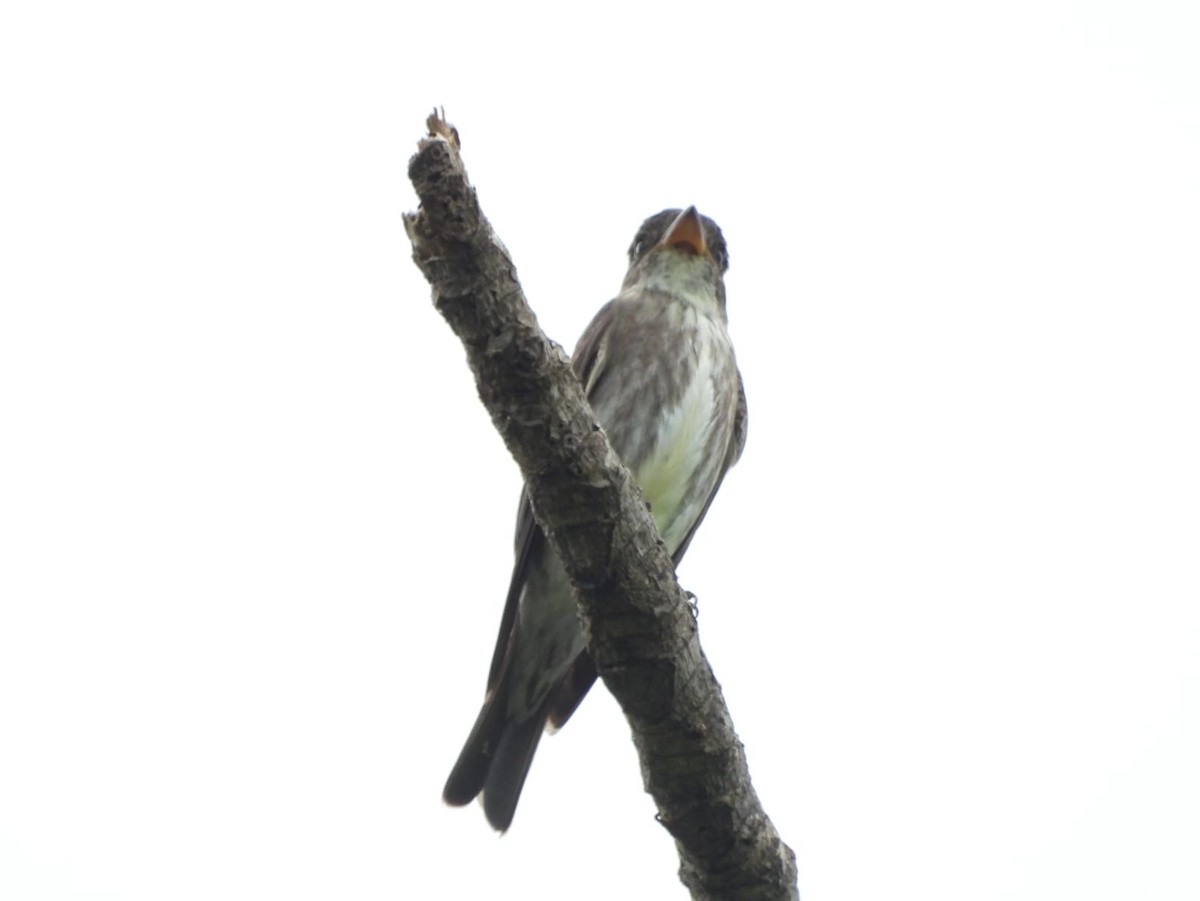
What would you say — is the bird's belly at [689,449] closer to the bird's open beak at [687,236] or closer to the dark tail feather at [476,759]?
the bird's open beak at [687,236]

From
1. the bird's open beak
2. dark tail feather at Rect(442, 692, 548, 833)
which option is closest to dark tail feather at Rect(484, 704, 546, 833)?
dark tail feather at Rect(442, 692, 548, 833)

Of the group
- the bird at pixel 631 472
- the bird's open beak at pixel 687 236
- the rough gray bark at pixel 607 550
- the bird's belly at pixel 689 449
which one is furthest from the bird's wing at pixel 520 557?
the rough gray bark at pixel 607 550

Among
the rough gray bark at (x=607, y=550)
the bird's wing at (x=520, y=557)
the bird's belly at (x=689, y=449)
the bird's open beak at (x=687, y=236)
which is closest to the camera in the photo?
the rough gray bark at (x=607, y=550)

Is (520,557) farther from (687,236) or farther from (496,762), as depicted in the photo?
(687,236)

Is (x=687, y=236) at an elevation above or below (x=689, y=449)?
above

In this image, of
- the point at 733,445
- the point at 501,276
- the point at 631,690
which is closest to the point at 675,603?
the point at 631,690

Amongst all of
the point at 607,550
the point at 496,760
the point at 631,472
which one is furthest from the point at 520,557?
the point at 607,550

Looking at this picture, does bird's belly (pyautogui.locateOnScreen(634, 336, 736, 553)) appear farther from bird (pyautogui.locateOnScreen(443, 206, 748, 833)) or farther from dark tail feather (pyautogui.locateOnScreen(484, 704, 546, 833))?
dark tail feather (pyautogui.locateOnScreen(484, 704, 546, 833))
